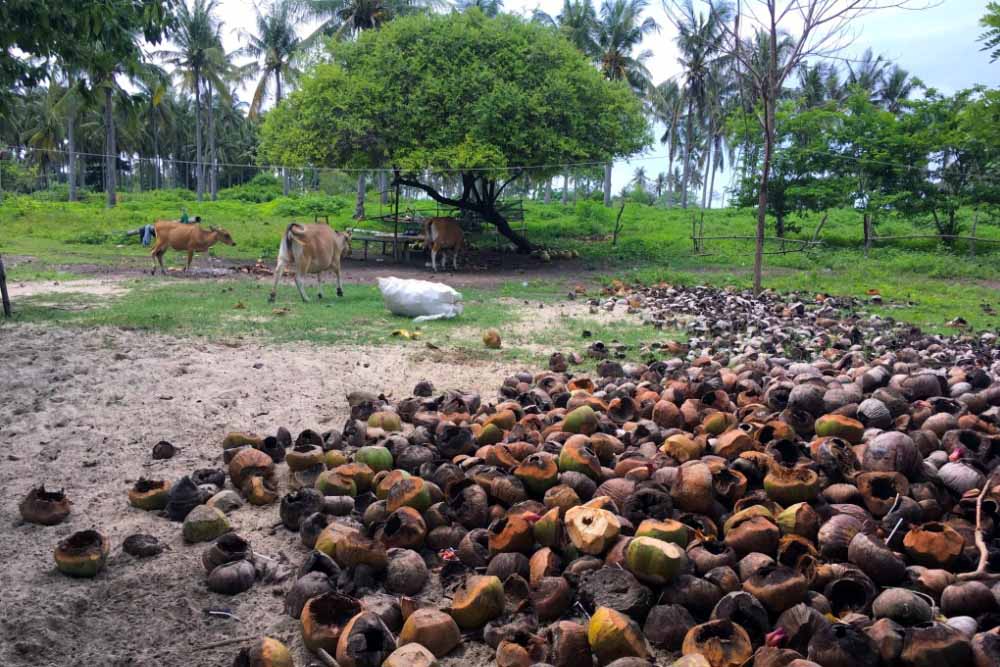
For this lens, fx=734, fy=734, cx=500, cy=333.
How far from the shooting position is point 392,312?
1014cm

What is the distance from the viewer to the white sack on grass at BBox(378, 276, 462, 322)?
9773 millimetres

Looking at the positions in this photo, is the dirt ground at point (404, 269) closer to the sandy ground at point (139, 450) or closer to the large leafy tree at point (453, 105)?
the large leafy tree at point (453, 105)

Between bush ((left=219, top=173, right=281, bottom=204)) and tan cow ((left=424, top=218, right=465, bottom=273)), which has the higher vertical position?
bush ((left=219, top=173, right=281, bottom=204))

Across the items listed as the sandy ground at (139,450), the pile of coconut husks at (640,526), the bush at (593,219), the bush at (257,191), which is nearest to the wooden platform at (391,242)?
the bush at (593,219)

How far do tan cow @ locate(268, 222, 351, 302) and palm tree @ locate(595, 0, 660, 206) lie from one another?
26636 mm

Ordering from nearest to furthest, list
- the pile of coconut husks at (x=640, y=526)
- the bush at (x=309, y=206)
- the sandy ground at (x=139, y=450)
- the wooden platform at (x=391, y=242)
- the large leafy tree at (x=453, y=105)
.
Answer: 1. the pile of coconut husks at (x=640, y=526)
2. the sandy ground at (x=139, y=450)
3. the large leafy tree at (x=453, y=105)
4. the wooden platform at (x=391, y=242)
5. the bush at (x=309, y=206)

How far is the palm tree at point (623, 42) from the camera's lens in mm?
36719

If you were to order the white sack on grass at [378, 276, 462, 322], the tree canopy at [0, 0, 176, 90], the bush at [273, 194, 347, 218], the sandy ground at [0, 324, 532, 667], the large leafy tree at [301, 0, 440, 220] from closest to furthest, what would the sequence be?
the sandy ground at [0, 324, 532, 667] < the tree canopy at [0, 0, 176, 90] < the white sack on grass at [378, 276, 462, 322] < the large leafy tree at [301, 0, 440, 220] < the bush at [273, 194, 347, 218]

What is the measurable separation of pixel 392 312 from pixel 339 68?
12064mm

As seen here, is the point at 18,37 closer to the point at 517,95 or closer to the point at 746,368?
the point at 746,368

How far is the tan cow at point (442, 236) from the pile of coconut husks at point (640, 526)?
14.8 metres

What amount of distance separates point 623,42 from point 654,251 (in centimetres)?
1908

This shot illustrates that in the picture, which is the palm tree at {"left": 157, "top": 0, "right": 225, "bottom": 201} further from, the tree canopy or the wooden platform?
the tree canopy

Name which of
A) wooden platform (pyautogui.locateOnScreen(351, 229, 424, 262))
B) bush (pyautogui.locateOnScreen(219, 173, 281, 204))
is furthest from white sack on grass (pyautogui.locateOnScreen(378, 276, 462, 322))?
bush (pyautogui.locateOnScreen(219, 173, 281, 204))
